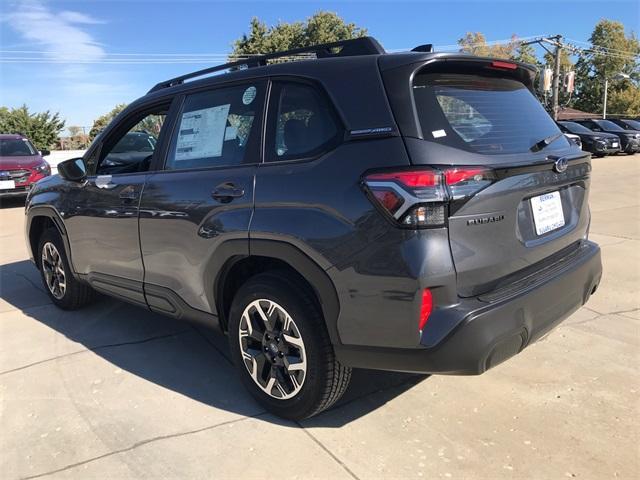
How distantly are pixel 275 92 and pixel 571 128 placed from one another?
23469 mm

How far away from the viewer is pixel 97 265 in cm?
415

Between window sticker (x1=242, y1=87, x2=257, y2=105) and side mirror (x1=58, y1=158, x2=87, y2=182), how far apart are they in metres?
1.78

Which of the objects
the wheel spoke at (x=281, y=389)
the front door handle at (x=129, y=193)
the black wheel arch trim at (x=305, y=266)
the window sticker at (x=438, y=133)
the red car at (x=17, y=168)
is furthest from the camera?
the red car at (x=17, y=168)

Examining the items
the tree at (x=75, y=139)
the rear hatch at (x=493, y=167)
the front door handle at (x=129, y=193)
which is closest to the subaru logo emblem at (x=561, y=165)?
the rear hatch at (x=493, y=167)

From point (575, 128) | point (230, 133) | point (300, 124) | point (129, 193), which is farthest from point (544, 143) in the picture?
point (575, 128)

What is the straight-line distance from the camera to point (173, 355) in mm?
3893

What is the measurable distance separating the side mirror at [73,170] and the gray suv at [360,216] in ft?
2.66

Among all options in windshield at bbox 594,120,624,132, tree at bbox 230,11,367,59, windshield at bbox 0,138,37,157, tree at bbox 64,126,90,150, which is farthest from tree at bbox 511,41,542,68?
windshield at bbox 0,138,37,157

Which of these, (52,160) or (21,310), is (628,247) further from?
(52,160)

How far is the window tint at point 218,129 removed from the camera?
3.02m

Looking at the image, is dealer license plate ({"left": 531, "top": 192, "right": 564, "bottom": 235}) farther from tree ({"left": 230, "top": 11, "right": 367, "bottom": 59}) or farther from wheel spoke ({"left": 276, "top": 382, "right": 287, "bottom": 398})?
tree ({"left": 230, "top": 11, "right": 367, "bottom": 59})

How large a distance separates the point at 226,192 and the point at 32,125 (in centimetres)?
3811

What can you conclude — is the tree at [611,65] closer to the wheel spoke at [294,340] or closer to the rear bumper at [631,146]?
the rear bumper at [631,146]

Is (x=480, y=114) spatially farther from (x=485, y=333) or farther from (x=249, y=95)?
(x=249, y=95)
